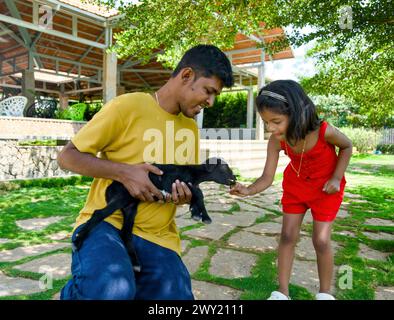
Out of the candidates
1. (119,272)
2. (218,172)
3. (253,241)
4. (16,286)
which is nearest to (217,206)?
(253,241)

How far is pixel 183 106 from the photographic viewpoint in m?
1.85

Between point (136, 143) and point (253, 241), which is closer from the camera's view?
point (136, 143)

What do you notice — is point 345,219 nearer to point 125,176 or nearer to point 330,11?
point 330,11

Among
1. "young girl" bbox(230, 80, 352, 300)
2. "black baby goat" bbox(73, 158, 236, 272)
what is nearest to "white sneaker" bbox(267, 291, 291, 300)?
"young girl" bbox(230, 80, 352, 300)

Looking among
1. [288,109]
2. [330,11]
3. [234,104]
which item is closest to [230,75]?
[288,109]

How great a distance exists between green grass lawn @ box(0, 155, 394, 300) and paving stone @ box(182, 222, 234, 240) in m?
0.13

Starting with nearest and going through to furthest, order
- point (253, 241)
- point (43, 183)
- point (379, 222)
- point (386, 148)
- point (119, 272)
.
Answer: point (119, 272)
point (253, 241)
point (379, 222)
point (43, 183)
point (386, 148)

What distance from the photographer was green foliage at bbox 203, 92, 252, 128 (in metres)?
18.6

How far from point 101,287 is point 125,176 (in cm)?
51

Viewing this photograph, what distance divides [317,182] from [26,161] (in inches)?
260

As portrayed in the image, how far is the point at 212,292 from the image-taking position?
248 cm

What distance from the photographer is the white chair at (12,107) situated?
27.2 feet

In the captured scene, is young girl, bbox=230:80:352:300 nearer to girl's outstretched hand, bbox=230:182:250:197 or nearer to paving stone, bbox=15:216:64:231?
girl's outstretched hand, bbox=230:182:250:197

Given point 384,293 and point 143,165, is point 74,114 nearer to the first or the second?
point 143,165
